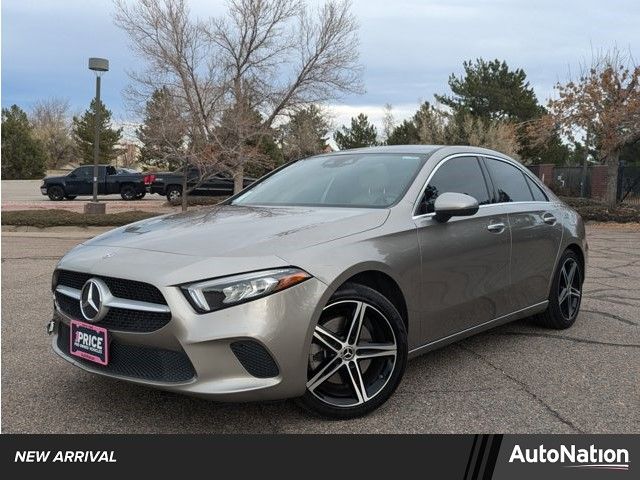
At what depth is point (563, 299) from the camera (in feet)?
17.7

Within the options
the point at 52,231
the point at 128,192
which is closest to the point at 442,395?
the point at 52,231

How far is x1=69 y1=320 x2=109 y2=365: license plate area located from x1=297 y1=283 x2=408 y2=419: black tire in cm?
102

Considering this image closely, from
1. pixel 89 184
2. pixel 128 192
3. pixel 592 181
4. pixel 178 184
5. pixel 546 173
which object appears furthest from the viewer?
pixel 546 173

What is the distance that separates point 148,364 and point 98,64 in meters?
17.2

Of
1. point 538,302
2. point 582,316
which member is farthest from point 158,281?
→ point 582,316

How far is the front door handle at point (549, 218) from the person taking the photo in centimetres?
510

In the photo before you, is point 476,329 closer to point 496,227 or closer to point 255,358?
point 496,227

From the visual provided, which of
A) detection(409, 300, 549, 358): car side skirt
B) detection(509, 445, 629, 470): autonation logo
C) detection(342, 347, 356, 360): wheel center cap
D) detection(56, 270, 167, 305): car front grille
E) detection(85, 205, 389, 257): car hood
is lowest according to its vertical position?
detection(509, 445, 629, 470): autonation logo

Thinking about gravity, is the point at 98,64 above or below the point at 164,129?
above

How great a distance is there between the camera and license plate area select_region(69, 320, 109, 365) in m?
3.12

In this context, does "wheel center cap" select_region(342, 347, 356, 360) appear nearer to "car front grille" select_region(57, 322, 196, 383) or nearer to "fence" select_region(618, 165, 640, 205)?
"car front grille" select_region(57, 322, 196, 383)

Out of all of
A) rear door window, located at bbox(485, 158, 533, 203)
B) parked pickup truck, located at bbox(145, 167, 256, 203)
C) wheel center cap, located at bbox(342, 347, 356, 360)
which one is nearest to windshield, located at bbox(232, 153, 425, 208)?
rear door window, located at bbox(485, 158, 533, 203)

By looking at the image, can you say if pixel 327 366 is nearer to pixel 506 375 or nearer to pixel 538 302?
pixel 506 375

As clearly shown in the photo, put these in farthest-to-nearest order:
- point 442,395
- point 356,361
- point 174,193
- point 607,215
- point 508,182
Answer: point 174,193, point 607,215, point 508,182, point 442,395, point 356,361
